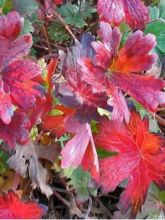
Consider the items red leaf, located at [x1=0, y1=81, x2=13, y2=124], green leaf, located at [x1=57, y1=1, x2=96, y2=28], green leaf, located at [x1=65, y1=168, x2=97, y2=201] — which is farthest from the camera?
green leaf, located at [x1=57, y1=1, x2=96, y2=28]

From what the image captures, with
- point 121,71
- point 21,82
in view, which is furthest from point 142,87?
point 21,82

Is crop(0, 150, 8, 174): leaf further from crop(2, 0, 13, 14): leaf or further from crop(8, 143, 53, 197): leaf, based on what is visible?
crop(2, 0, 13, 14): leaf

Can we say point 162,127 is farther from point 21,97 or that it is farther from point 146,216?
point 21,97

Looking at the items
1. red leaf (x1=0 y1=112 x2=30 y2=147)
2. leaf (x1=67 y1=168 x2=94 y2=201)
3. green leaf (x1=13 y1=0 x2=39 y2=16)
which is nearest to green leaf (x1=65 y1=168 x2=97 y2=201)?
leaf (x1=67 y1=168 x2=94 y2=201)

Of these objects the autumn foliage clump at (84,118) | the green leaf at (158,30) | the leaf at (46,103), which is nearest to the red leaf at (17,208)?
the autumn foliage clump at (84,118)

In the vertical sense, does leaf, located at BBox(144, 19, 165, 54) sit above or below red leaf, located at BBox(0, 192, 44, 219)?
above

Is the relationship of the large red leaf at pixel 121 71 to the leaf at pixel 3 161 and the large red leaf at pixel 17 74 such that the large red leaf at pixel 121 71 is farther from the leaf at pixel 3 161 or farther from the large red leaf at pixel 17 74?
the leaf at pixel 3 161
